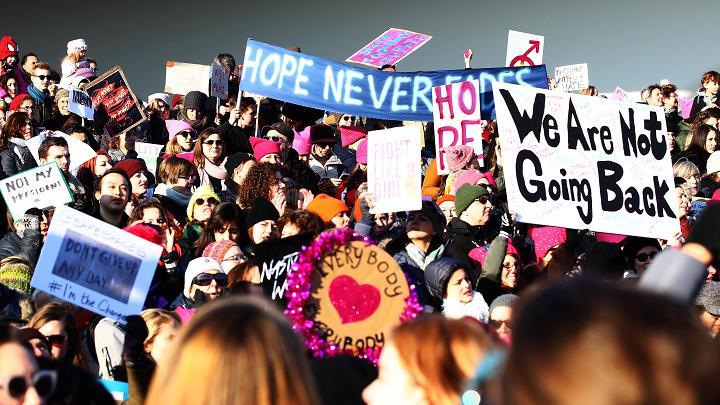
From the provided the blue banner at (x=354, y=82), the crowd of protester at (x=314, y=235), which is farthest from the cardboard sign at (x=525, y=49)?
the blue banner at (x=354, y=82)

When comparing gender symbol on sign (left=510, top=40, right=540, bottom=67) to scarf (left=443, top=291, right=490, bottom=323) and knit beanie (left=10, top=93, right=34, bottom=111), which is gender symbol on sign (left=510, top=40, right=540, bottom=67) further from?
scarf (left=443, top=291, right=490, bottom=323)

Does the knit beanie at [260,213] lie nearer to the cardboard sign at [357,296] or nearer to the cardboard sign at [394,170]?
the cardboard sign at [394,170]

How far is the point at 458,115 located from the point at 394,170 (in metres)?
1.87

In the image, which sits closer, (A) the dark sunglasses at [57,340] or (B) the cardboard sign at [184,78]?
(A) the dark sunglasses at [57,340]

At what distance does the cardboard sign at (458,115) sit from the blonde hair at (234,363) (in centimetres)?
673

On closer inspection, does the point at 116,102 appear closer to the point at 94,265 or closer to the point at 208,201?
the point at 208,201

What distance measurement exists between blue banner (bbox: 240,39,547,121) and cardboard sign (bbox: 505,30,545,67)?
1398 mm

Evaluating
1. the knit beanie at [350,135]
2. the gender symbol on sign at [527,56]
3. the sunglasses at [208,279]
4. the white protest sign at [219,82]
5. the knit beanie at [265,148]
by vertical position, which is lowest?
the sunglasses at [208,279]

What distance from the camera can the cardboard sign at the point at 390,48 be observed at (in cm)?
1209

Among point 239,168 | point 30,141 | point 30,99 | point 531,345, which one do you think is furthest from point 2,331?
point 30,99

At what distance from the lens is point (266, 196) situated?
7352mm

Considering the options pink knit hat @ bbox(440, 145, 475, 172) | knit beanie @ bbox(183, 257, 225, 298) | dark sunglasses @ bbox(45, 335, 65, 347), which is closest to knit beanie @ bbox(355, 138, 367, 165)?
pink knit hat @ bbox(440, 145, 475, 172)

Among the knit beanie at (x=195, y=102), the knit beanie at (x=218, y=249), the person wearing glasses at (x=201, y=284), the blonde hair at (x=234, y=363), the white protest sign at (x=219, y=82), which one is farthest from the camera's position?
the white protest sign at (x=219, y=82)

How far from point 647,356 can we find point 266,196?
20.5ft
